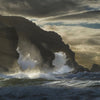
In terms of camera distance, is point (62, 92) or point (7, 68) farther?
point (7, 68)

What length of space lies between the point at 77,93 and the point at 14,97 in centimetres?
482

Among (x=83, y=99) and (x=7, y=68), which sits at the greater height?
(x=83, y=99)

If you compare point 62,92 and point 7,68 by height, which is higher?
point 62,92

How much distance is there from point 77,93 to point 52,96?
2.13 meters

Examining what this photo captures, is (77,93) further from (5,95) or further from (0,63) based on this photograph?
(0,63)

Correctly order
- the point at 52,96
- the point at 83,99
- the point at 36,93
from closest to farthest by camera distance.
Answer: the point at 83,99 → the point at 52,96 → the point at 36,93

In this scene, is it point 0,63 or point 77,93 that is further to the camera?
point 0,63

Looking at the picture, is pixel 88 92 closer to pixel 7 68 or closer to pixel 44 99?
pixel 44 99

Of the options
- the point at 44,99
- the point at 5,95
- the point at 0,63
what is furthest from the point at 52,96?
the point at 0,63

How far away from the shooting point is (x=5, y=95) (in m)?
19.9

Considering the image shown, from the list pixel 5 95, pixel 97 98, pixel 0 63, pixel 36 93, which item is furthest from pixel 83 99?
pixel 0 63

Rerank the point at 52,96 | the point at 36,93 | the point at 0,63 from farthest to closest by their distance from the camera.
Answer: the point at 0,63
the point at 36,93
the point at 52,96

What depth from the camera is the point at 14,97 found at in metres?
19.2

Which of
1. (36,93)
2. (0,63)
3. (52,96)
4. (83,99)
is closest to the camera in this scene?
(83,99)
